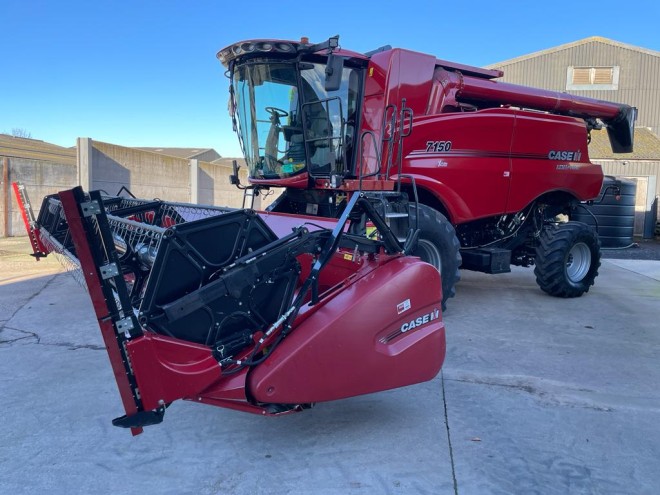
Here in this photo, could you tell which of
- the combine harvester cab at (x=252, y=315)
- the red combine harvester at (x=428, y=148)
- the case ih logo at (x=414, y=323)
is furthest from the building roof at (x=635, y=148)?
the combine harvester cab at (x=252, y=315)

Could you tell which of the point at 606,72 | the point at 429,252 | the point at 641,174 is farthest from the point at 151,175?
the point at 606,72

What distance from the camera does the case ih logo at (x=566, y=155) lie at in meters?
7.18

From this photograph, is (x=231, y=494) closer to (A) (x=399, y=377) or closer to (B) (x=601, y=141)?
(A) (x=399, y=377)

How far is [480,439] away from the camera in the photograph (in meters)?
3.10

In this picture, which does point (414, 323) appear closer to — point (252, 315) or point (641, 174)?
point (252, 315)

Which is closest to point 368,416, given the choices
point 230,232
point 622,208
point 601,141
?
point 230,232

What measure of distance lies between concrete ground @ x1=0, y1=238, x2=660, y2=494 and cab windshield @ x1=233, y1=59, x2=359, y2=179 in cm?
239

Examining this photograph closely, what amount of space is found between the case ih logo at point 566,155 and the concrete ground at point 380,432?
3.00 metres

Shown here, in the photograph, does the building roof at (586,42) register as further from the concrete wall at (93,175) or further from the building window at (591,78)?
the concrete wall at (93,175)

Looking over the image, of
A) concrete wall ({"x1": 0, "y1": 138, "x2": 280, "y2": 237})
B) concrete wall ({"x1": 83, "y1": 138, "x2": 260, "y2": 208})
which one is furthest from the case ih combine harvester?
concrete wall ({"x1": 83, "y1": 138, "x2": 260, "y2": 208})

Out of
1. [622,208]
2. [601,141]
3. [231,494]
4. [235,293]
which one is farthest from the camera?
[601,141]

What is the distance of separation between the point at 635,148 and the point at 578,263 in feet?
53.3

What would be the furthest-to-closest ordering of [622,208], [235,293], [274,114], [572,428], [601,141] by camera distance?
[601,141]
[622,208]
[274,114]
[572,428]
[235,293]

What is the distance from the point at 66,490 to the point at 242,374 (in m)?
0.97
